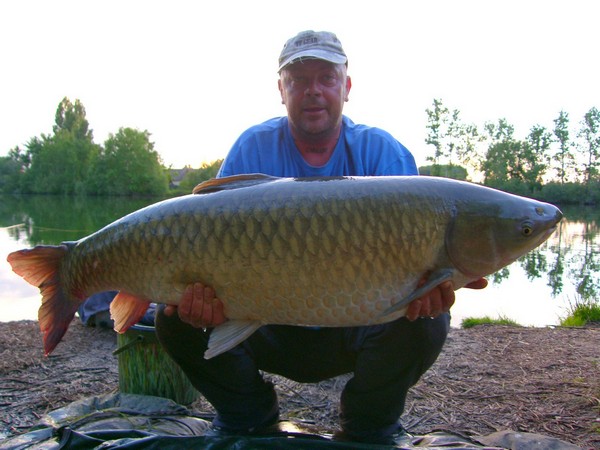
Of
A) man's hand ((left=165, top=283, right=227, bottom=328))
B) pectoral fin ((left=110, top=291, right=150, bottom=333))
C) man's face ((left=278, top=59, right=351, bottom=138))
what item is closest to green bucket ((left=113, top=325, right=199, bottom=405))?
pectoral fin ((left=110, top=291, right=150, bottom=333))

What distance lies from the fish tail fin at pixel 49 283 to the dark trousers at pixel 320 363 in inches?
11.6

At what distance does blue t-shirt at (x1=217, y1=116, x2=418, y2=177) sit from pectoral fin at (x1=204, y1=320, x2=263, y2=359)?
0.69 meters

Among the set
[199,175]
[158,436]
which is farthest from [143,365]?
[199,175]

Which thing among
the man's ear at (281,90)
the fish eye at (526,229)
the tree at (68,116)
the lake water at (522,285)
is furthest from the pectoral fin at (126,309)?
the tree at (68,116)

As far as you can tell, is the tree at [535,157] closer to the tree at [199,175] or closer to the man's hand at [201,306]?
the tree at [199,175]

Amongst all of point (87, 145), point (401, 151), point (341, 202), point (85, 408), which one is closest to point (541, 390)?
point (401, 151)

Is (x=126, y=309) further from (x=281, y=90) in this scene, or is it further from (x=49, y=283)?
(x=281, y=90)

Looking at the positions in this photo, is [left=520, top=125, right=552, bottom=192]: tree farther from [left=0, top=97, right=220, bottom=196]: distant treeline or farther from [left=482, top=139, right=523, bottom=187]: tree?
[left=0, top=97, right=220, bottom=196]: distant treeline

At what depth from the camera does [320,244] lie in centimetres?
145

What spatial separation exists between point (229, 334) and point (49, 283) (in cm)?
62

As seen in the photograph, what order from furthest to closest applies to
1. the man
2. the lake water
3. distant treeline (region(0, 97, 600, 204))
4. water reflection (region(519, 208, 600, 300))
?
distant treeline (region(0, 97, 600, 204)) < water reflection (region(519, 208, 600, 300)) < the lake water < the man

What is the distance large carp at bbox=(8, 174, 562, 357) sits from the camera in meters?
1.45

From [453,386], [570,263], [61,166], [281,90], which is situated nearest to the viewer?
[281,90]

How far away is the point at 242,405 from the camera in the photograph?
179 cm
